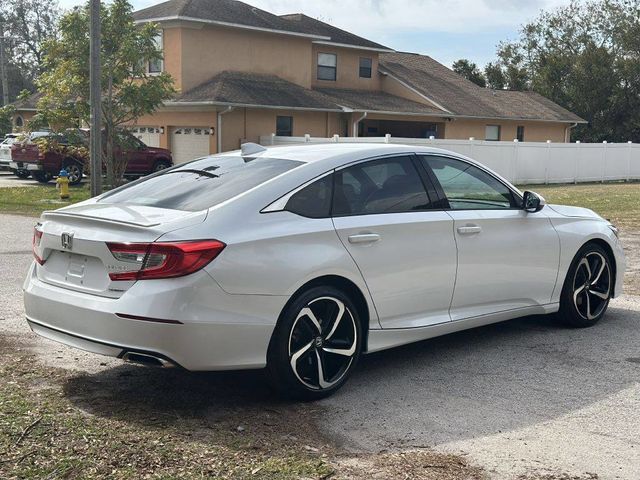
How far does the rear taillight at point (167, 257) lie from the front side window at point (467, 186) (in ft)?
7.04

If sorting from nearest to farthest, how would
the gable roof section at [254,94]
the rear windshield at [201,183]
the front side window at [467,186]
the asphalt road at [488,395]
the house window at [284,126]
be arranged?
1. the asphalt road at [488,395]
2. the rear windshield at [201,183]
3. the front side window at [467,186]
4. the gable roof section at [254,94]
5. the house window at [284,126]

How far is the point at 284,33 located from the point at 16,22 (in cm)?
4737

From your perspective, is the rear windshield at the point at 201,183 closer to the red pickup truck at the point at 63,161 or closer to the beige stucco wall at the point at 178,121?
the red pickup truck at the point at 63,161

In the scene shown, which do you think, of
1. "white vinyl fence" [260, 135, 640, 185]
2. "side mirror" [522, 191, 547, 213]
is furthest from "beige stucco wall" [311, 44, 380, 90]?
"side mirror" [522, 191, 547, 213]

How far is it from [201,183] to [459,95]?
1436 inches

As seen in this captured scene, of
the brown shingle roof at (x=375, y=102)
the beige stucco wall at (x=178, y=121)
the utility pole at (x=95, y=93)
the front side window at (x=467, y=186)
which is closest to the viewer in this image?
the front side window at (x=467, y=186)

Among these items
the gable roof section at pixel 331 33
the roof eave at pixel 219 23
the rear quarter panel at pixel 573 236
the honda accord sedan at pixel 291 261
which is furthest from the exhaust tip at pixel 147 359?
the gable roof section at pixel 331 33

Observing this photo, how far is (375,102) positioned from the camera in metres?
35.6

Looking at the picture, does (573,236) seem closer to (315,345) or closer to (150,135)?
(315,345)

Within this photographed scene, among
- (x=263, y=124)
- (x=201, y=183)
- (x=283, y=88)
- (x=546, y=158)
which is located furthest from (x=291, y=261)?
(x=546, y=158)

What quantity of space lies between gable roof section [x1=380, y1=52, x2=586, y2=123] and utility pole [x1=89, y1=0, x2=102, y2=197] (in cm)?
2281

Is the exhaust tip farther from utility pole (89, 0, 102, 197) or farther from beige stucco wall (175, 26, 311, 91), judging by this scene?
beige stucco wall (175, 26, 311, 91)

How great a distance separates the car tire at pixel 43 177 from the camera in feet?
90.9

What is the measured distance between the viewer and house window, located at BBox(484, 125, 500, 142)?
133 ft
